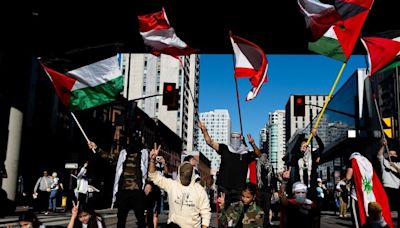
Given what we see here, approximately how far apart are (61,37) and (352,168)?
1256 centimetres

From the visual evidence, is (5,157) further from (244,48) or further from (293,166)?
(293,166)

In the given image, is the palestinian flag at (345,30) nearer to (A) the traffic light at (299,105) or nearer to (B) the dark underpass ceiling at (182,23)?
(B) the dark underpass ceiling at (182,23)

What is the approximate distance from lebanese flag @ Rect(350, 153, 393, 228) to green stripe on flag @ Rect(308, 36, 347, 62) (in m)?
2.38

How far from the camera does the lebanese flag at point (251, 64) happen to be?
1059cm

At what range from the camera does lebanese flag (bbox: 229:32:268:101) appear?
1059 cm

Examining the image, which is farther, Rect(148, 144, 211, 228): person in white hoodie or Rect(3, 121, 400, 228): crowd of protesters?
Rect(3, 121, 400, 228): crowd of protesters

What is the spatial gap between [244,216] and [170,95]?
13817 millimetres

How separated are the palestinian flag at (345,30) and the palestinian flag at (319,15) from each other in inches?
4.4

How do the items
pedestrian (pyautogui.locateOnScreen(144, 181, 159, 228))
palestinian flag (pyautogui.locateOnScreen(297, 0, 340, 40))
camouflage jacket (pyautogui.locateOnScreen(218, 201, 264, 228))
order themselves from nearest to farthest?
1. camouflage jacket (pyautogui.locateOnScreen(218, 201, 264, 228))
2. pedestrian (pyautogui.locateOnScreen(144, 181, 159, 228))
3. palestinian flag (pyautogui.locateOnScreen(297, 0, 340, 40))

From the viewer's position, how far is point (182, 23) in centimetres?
1678

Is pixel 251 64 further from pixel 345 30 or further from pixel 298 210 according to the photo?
pixel 298 210

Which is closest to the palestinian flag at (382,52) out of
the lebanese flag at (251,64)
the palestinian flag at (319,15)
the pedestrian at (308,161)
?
the palestinian flag at (319,15)

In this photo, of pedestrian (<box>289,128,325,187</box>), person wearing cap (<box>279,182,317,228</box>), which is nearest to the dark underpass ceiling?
pedestrian (<box>289,128,325,187</box>)

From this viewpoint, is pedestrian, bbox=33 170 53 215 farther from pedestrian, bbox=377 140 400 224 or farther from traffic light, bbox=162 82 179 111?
pedestrian, bbox=377 140 400 224
